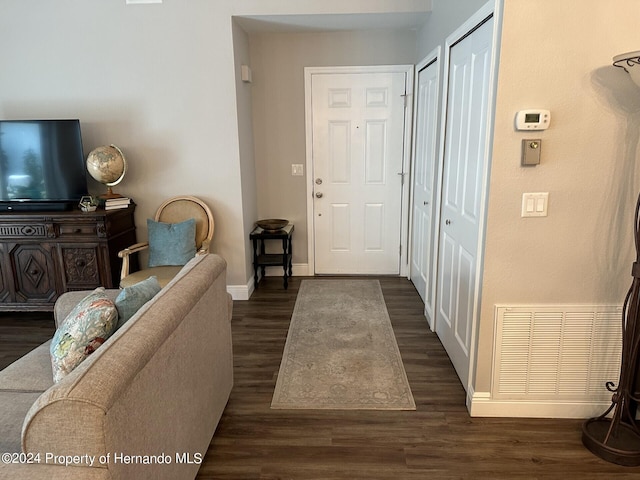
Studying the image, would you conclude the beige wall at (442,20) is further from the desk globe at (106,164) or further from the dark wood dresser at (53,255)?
the dark wood dresser at (53,255)

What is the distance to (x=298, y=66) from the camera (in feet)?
14.4

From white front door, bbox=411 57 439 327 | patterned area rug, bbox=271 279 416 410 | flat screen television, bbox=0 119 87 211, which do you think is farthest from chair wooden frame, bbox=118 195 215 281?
white front door, bbox=411 57 439 327

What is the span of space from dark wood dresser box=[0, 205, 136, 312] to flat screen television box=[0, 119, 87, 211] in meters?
0.18

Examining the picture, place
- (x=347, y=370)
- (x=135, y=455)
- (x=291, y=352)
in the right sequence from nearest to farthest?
(x=135, y=455), (x=347, y=370), (x=291, y=352)

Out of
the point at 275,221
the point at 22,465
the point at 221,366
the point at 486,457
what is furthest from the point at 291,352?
the point at 22,465

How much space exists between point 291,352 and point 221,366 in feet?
2.89

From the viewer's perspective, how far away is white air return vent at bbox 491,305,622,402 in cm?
225

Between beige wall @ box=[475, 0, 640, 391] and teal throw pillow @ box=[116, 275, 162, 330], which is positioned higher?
beige wall @ box=[475, 0, 640, 391]

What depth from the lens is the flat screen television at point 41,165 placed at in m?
3.59

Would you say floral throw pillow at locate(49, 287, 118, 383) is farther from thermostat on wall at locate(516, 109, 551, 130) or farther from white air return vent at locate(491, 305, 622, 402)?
thermostat on wall at locate(516, 109, 551, 130)

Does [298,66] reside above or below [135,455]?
above

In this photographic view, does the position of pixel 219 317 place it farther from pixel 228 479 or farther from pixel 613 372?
pixel 613 372

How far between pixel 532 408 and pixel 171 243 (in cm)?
281

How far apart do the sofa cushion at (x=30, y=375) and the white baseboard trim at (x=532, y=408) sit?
6.73ft
